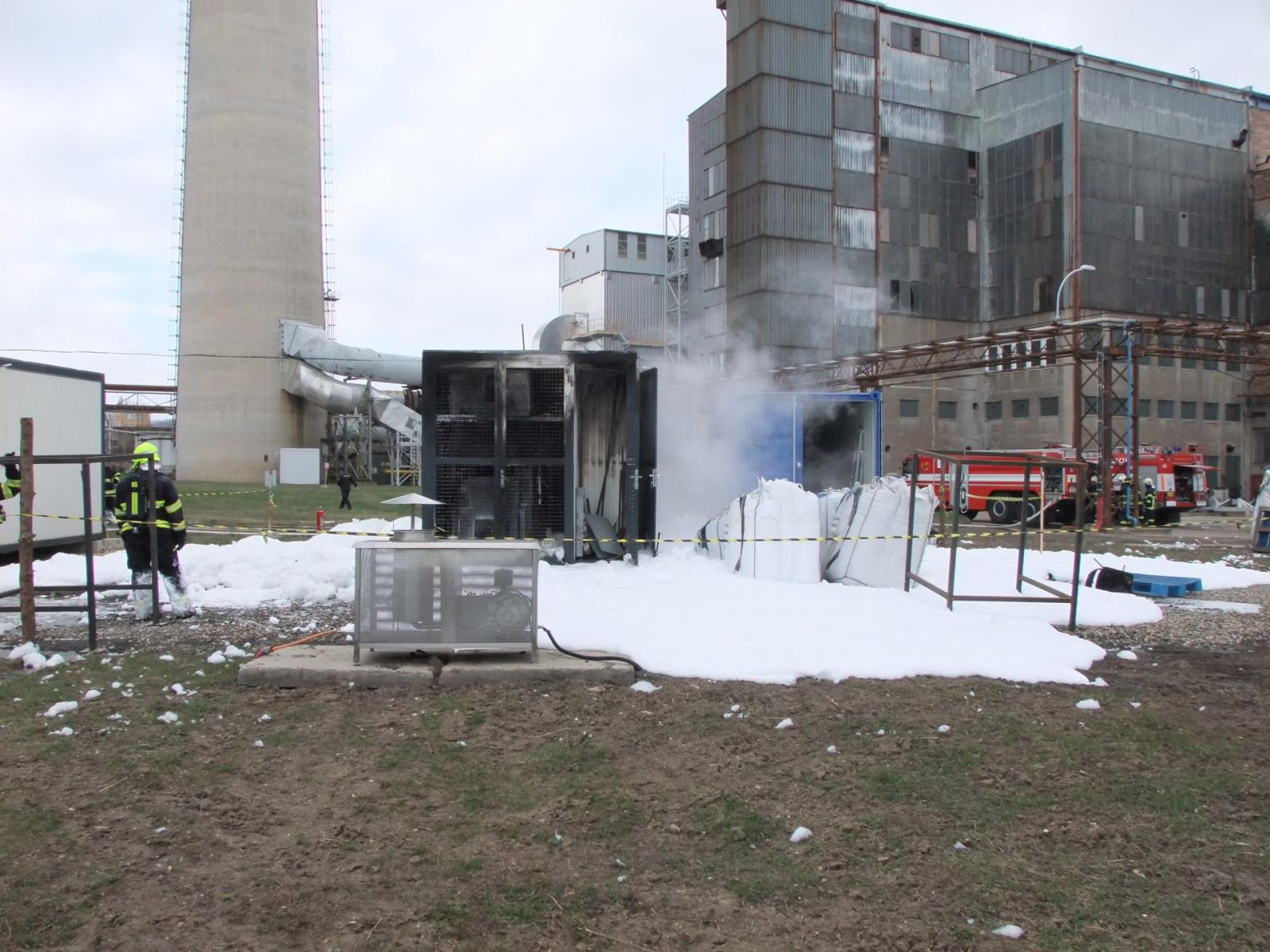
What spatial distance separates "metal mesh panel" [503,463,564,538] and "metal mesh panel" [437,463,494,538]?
0.25 m

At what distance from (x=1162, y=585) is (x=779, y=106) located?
3170 centimetres

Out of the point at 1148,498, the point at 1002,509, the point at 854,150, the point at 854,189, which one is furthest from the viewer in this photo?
the point at 854,189

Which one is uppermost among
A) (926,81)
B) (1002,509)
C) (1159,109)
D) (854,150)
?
(926,81)

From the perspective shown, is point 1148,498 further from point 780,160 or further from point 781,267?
point 780,160

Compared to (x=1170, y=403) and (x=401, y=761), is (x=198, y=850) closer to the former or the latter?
(x=401, y=761)

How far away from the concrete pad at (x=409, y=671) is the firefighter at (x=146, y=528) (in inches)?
98.4

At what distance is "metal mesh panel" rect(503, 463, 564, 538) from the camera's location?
11508 millimetres

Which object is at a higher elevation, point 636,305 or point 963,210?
point 963,210

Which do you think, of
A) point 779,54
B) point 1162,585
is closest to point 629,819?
point 1162,585

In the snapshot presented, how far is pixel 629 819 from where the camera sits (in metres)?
4.09

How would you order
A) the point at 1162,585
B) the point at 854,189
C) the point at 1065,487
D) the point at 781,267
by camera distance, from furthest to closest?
1. the point at 854,189
2. the point at 781,267
3. the point at 1065,487
4. the point at 1162,585

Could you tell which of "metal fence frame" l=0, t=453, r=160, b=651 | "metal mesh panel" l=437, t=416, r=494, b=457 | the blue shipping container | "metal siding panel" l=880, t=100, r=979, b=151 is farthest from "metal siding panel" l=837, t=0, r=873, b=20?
"metal fence frame" l=0, t=453, r=160, b=651

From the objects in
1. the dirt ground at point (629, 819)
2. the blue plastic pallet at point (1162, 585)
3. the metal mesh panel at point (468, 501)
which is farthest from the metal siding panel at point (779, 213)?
the dirt ground at point (629, 819)

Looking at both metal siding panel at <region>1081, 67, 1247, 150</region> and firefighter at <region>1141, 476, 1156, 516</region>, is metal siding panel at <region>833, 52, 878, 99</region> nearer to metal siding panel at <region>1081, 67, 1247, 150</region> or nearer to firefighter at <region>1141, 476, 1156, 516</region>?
metal siding panel at <region>1081, 67, 1247, 150</region>
